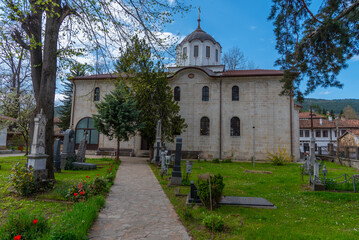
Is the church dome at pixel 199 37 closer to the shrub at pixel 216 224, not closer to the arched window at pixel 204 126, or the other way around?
the arched window at pixel 204 126

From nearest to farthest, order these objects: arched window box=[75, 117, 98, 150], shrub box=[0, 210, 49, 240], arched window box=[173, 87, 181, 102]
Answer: shrub box=[0, 210, 49, 240] < arched window box=[173, 87, 181, 102] < arched window box=[75, 117, 98, 150]

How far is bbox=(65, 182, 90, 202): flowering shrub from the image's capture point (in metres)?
6.06

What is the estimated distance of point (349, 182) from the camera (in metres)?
8.52

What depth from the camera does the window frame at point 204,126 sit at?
2330cm

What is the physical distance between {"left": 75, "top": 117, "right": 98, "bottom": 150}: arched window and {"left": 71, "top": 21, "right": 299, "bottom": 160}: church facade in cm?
11

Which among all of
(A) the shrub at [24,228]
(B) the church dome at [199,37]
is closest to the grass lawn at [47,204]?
(A) the shrub at [24,228]

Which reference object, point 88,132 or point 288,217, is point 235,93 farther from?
point 288,217

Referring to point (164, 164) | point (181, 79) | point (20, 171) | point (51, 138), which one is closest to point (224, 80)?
point (181, 79)

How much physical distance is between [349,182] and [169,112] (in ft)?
43.5

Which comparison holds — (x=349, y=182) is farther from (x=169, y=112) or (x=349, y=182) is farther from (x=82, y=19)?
(x=169, y=112)

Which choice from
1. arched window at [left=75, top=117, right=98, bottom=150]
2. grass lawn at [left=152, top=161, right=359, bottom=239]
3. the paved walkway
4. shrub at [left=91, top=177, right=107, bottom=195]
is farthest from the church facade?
the paved walkway

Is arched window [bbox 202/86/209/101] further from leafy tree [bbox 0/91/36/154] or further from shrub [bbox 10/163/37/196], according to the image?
shrub [bbox 10/163/37/196]

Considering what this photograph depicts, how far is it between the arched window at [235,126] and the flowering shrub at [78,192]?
18.5 meters

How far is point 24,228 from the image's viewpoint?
350 cm
